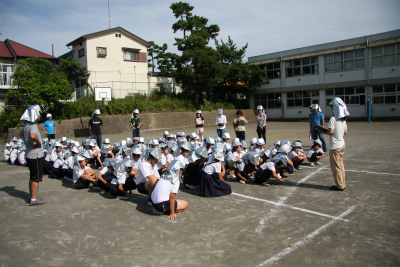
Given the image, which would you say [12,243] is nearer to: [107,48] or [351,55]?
[107,48]

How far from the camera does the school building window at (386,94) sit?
2739 centimetres

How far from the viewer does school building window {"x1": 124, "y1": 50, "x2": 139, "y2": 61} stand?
31.4 m

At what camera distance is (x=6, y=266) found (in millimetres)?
3689

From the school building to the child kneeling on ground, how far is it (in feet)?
96.2

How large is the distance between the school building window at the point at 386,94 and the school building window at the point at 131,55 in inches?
996

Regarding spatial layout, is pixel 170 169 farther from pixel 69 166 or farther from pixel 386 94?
pixel 386 94

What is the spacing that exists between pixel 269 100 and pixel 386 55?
44.9 ft

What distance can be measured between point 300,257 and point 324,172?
17.0 feet

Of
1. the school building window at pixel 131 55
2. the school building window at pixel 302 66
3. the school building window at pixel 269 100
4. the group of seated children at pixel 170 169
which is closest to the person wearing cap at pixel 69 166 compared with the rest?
the group of seated children at pixel 170 169

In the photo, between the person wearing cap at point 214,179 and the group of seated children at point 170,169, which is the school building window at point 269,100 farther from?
the person wearing cap at point 214,179

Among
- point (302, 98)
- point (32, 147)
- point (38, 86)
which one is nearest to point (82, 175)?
point (32, 147)

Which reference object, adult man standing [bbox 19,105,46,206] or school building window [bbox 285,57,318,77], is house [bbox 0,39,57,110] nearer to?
adult man standing [bbox 19,105,46,206]

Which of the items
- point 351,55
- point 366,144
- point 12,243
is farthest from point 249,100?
point 12,243

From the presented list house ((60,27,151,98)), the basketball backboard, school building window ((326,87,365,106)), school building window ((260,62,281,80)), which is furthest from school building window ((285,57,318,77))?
the basketball backboard
